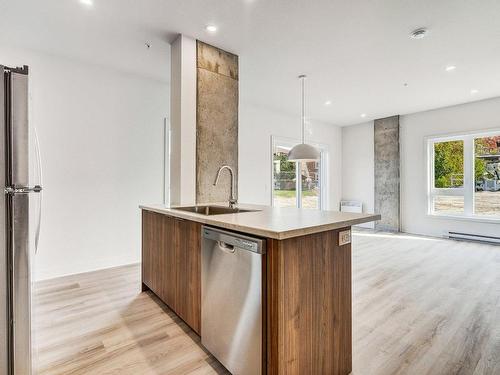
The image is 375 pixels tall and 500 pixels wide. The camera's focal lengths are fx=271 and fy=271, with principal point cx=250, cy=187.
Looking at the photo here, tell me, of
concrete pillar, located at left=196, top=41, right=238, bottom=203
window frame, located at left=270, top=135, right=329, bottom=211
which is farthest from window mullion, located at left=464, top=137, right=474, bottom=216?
concrete pillar, located at left=196, top=41, right=238, bottom=203

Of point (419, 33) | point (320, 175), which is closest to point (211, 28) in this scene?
point (419, 33)

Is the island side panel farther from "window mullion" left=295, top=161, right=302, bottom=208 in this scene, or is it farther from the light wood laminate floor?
"window mullion" left=295, top=161, right=302, bottom=208

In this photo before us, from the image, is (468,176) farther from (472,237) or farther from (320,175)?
(320,175)

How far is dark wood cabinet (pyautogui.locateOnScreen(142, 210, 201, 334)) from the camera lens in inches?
74.0

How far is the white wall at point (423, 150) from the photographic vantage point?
5.18 metres

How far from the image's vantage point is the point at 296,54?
11.0 feet

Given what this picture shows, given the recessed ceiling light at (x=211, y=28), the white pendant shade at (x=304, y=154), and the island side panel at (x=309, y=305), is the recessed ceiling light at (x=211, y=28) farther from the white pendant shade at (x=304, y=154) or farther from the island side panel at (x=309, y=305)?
the island side panel at (x=309, y=305)

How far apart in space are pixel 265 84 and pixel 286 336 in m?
3.92

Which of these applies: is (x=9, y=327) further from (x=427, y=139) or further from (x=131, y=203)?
(x=427, y=139)

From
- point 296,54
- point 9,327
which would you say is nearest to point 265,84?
point 296,54

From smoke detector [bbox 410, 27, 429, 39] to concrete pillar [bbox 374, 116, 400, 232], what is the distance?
12.3 ft

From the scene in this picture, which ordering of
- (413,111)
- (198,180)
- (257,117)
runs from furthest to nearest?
(413,111) < (257,117) < (198,180)

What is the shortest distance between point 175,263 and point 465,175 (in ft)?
19.6

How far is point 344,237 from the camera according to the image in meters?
1.55
